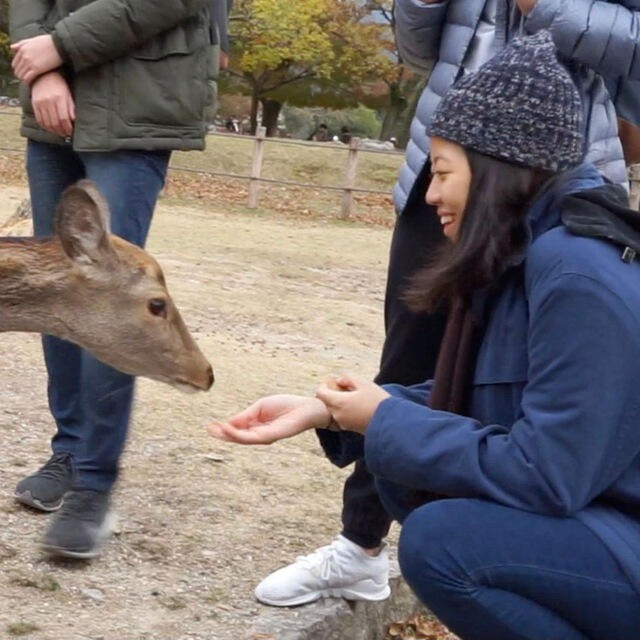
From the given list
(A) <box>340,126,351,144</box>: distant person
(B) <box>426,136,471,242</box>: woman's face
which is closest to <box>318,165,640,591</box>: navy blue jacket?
(B) <box>426,136,471,242</box>: woman's face

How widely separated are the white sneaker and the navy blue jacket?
1028 mm

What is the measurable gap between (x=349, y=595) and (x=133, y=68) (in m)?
1.60

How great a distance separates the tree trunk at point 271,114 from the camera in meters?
36.8

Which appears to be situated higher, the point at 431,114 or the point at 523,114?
the point at 523,114

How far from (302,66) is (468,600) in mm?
33510

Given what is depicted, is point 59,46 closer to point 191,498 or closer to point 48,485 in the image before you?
point 48,485

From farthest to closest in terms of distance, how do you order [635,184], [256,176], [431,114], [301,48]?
[301,48], [256,176], [635,184], [431,114]

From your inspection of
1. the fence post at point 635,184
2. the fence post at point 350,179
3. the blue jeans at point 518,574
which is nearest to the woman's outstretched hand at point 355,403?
the blue jeans at point 518,574

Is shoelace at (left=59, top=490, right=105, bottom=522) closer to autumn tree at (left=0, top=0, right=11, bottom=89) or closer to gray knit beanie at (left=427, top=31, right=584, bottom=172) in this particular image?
gray knit beanie at (left=427, top=31, right=584, bottom=172)

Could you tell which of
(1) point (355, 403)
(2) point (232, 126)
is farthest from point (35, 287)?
(2) point (232, 126)

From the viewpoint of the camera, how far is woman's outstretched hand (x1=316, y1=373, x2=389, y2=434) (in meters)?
2.86

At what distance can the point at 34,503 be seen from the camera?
4230mm

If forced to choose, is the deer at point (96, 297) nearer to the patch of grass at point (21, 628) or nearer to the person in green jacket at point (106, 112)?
the person in green jacket at point (106, 112)

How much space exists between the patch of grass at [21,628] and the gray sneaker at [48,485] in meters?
0.70
